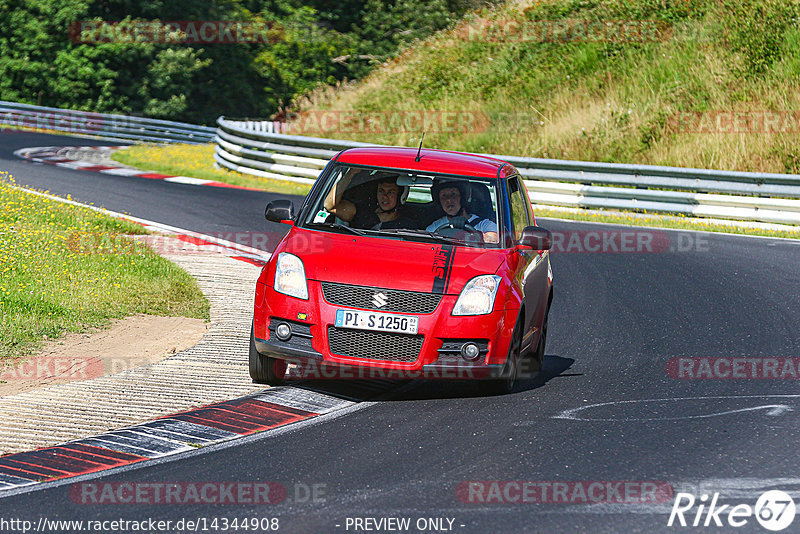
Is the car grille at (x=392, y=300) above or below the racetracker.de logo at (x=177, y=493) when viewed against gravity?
above

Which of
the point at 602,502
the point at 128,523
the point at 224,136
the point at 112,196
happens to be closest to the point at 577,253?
the point at 112,196

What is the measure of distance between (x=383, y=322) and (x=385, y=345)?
0.17 m

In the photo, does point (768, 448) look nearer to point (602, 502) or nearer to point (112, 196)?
point (602, 502)

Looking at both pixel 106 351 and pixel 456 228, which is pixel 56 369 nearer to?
pixel 106 351

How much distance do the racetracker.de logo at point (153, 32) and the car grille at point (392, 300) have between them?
39259mm

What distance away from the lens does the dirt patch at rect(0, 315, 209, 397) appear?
8133mm

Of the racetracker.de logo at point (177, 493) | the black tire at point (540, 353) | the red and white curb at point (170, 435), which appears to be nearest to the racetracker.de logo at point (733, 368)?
the black tire at point (540, 353)

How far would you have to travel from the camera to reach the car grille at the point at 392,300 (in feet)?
24.6

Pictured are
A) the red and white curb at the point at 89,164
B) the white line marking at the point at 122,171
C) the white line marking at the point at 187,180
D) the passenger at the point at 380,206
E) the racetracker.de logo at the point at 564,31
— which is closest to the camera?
the passenger at the point at 380,206

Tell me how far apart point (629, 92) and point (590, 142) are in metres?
3.47

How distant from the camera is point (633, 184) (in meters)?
21.6

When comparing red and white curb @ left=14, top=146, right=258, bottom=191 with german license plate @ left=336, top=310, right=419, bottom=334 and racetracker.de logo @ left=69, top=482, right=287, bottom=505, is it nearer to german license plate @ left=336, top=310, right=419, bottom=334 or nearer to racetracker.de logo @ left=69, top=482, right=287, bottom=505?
german license plate @ left=336, top=310, right=419, bottom=334

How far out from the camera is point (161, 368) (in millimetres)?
8438

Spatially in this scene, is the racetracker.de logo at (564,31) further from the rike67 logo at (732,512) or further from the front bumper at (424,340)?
the rike67 logo at (732,512)
